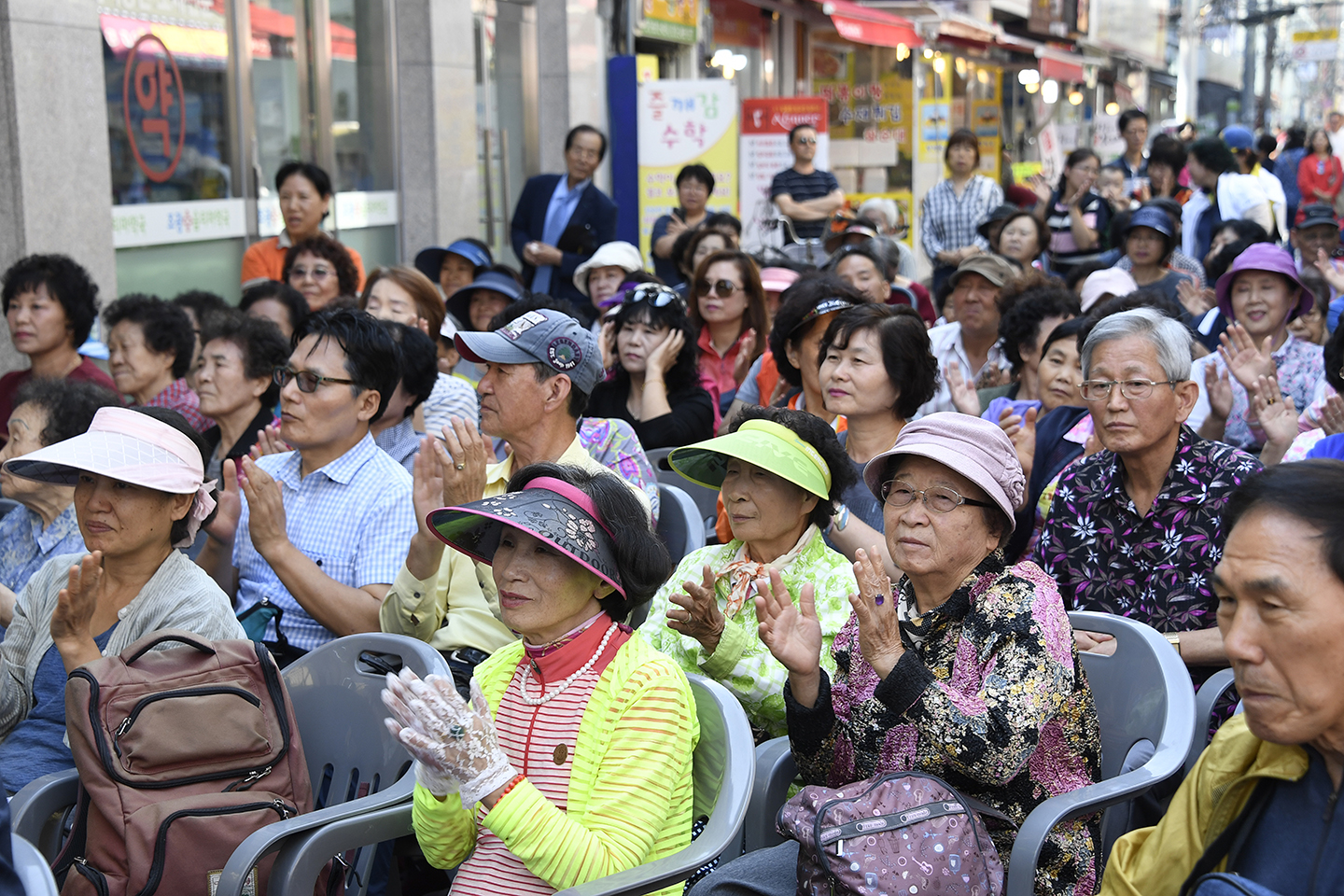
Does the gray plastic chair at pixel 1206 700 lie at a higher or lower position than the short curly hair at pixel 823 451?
lower

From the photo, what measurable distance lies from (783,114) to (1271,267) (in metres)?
7.25

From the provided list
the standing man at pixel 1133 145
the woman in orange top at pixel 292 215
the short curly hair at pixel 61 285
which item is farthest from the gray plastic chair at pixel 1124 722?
the standing man at pixel 1133 145

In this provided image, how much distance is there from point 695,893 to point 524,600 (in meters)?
0.70

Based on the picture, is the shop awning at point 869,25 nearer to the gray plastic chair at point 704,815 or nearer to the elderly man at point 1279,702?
the gray plastic chair at point 704,815

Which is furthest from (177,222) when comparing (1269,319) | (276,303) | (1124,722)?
(1124,722)

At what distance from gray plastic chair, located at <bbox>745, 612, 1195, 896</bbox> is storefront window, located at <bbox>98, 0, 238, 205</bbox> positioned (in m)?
5.94

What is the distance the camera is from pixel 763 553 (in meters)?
3.19

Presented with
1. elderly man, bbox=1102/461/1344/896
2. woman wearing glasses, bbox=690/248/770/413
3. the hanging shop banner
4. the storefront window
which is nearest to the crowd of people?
elderly man, bbox=1102/461/1344/896

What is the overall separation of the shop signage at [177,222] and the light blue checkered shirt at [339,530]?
3.96 m

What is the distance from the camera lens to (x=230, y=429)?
4.64 m

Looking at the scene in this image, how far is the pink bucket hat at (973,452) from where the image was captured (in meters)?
2.55

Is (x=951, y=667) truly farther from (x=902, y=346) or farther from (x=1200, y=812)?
(x=902, y=346)

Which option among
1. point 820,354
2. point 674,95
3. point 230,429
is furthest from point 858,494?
point 674,95

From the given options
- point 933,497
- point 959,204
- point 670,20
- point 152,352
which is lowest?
point 933,497
